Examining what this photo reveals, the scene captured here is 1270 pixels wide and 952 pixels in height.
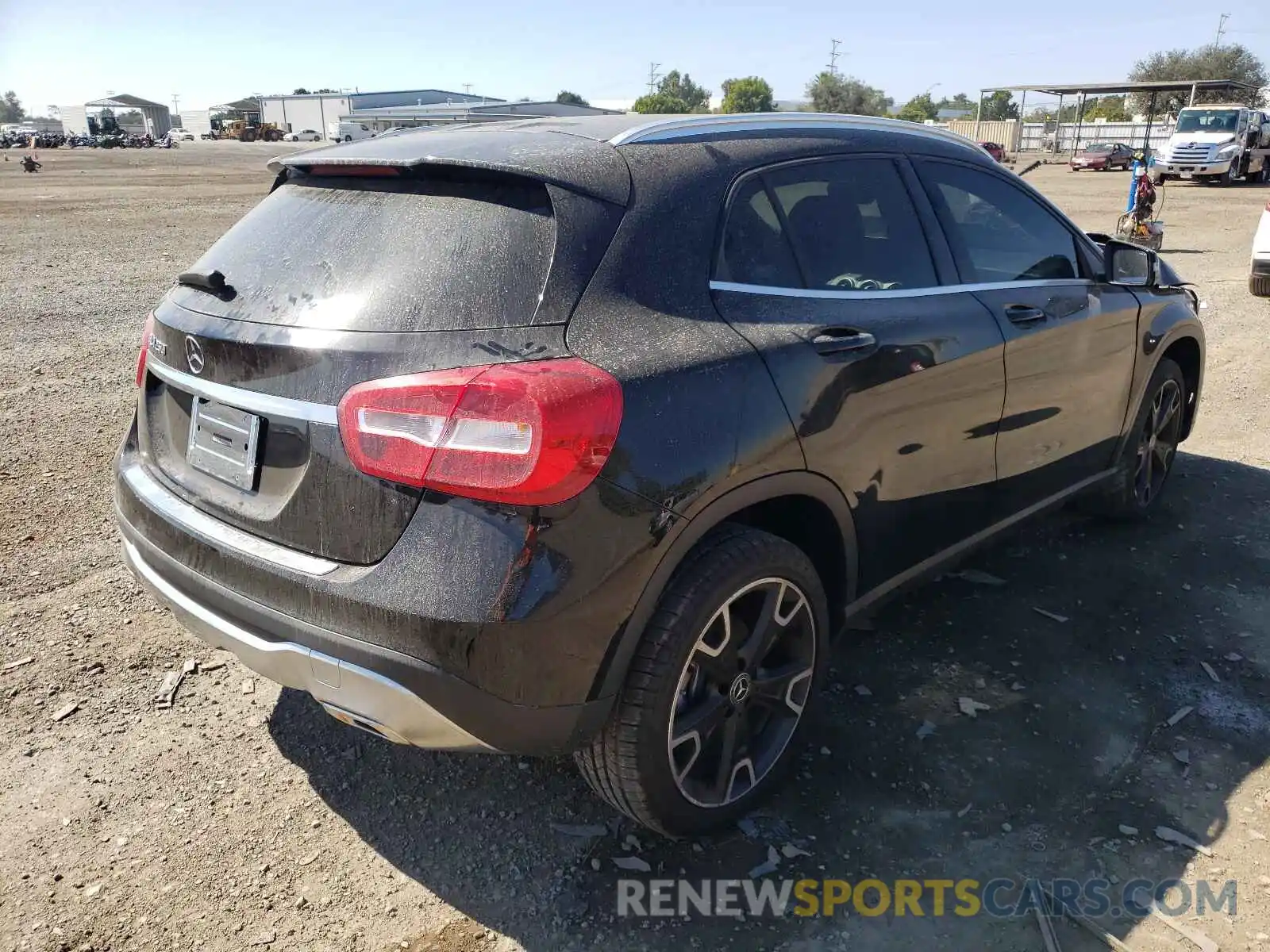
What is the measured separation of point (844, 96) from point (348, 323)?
104m

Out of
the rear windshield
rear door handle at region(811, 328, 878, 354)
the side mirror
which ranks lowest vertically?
rear door handle at region(811, 328, 878, 354)

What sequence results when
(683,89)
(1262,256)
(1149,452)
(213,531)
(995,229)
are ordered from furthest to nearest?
1. (683,89)
2. (1262,256)
3. (1149,452)
4. (995,229)
5. (213,531)

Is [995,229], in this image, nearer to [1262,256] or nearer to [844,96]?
[1262,256]

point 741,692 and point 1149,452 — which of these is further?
point 1149,452

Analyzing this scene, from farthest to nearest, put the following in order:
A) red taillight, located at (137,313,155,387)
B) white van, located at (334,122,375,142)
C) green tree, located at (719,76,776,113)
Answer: green tree, located at (719,76,776,113) < white van, located at (334,122,375,142) < red taillight, located at (137,313,155,387)

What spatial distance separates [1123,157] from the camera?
44.3 metres

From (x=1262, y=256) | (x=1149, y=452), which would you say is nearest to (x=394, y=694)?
(x=1149, y=452)

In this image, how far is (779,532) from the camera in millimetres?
2883

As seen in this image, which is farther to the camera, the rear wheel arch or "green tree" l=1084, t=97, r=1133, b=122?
"green tree" l=1084, t=97, r=1133, b=122

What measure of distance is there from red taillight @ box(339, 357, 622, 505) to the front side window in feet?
5.96

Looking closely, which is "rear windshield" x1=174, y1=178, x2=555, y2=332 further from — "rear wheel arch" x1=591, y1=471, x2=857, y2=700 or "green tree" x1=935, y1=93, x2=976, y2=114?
"green tree" x1=935, y1=93, x2=976, y2=114

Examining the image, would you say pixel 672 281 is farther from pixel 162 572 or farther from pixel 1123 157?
pixel 1123 157

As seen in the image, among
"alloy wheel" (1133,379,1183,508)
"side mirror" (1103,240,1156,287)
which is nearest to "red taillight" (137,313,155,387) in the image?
"side mirror" (1103,240,1156,287)

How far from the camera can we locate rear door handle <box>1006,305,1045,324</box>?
3479 millimetres
